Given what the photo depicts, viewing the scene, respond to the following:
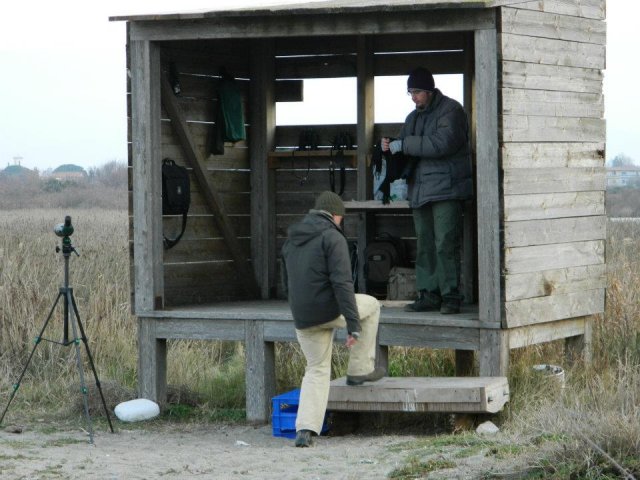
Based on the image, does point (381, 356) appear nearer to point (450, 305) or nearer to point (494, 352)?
point (450, 305)

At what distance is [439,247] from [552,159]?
44.2 inches

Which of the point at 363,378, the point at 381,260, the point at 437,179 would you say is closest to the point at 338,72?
the point at 381,260

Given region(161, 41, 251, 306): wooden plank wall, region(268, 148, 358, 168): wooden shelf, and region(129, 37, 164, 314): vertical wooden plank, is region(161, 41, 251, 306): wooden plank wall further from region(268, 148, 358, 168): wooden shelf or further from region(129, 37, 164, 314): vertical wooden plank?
region(129, 37, 164, 314): vertical wooden plank

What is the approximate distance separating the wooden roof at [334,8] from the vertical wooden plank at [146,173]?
1.34 ft

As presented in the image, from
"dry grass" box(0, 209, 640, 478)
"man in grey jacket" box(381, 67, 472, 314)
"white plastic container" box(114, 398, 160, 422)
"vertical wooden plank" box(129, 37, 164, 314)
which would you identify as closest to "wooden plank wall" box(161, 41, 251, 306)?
→ "vertical wooden plank" box(129, 37, 164, 314)

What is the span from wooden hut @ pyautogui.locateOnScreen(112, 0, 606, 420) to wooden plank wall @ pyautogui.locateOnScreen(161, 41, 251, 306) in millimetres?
17

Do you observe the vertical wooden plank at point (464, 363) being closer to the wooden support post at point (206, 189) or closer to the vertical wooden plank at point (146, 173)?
the wooden support post at point (206, 189)

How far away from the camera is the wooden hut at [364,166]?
30.7 ft

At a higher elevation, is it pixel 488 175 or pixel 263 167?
pixel 263 167

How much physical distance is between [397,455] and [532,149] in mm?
2833

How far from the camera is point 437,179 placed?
9930 mm

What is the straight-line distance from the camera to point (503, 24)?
921 cm

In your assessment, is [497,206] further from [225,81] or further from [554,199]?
[225,81]

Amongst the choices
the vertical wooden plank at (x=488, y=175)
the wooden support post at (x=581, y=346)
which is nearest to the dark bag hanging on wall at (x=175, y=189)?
the vertical wooden plank at (x=488, y=175)
